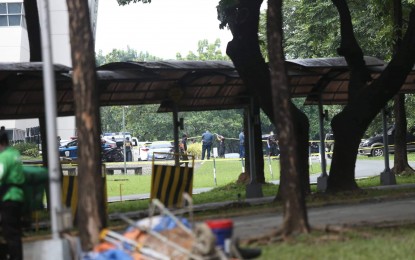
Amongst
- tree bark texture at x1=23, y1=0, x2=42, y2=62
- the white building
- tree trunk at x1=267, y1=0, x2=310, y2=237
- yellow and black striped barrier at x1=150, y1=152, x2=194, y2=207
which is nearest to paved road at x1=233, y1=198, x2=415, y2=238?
tree trunk at x1=267, y1=0, x2=310, y2=237

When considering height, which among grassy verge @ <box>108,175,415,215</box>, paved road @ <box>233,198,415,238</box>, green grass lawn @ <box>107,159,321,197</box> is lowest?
paved road @ <box>233,198,415,238</box>

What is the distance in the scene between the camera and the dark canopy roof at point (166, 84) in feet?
62.2

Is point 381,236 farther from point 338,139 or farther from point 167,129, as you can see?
point 167,129

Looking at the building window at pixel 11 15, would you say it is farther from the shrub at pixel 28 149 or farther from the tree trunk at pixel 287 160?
the tree trunk at pixel 287 160

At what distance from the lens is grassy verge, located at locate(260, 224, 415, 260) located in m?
11.0

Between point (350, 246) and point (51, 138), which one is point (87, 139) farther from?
point (350, 246)

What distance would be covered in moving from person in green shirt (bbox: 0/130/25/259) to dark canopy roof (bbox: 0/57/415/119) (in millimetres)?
6786

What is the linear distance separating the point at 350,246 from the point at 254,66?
29.1 ft

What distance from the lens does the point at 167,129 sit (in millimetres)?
75375

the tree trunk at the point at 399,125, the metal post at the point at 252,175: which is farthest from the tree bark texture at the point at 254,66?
the tree trunk at the point at 399,125

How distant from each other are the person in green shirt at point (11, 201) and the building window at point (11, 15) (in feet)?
182

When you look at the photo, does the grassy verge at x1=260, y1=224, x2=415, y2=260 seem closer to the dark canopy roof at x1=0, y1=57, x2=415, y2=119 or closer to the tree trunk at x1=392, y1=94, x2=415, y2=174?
the dark canopy roof at x1=0, y1=57, x2=415, y2=119

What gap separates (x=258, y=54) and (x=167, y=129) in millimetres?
55329

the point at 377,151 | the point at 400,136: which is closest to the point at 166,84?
the point at 400,136
